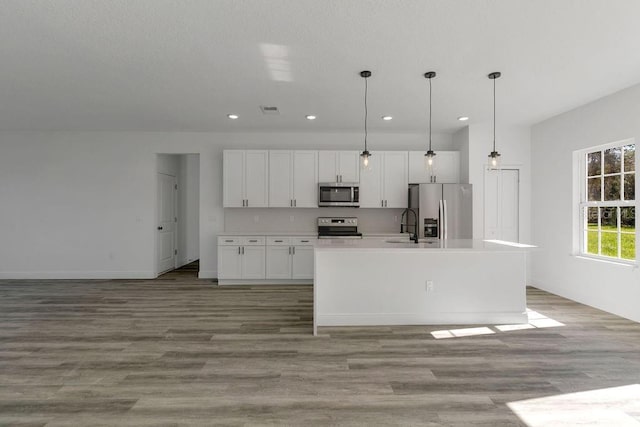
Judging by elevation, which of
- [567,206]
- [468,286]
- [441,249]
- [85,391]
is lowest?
[85,391]

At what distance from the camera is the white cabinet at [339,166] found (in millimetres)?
6145

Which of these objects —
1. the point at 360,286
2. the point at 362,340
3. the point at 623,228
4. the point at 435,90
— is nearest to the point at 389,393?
the point at 362,340

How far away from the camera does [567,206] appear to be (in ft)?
16.5

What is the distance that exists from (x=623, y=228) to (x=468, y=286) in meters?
2.30

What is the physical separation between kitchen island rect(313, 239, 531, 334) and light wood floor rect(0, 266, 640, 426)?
182mm

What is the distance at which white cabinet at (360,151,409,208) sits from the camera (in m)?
6.15

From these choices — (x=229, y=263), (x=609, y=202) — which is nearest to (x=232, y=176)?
(x=229, y=263)

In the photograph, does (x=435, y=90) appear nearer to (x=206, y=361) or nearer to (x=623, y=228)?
(x=623, y=228)

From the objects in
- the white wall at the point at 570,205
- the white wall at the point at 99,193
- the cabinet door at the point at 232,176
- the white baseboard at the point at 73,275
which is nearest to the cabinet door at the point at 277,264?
the cabinet door at the point at 232,176

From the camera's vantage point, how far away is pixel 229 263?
593 centimetres

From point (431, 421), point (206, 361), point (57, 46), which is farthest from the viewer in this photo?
point (57, 46)

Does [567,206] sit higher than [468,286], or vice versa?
[567,206]

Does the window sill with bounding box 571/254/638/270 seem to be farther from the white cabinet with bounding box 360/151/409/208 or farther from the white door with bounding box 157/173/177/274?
the white door with bounding box 157/173/177/274


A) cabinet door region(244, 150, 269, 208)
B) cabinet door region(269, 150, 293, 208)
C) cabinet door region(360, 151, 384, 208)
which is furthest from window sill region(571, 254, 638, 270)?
cabinet door region(244, 150, 269, 208)
